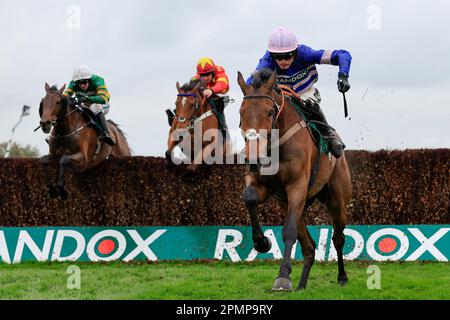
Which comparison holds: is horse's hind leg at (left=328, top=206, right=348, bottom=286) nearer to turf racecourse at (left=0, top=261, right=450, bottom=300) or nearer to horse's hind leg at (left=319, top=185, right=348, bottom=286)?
horse's hind leg at (left=319, top=185, right=348, bottom=286)

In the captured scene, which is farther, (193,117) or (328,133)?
(193,117)

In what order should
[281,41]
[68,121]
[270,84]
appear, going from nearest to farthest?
1. [270,84]
2. [281,41]
3. [68,121]

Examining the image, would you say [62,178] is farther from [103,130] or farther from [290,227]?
[290,227]

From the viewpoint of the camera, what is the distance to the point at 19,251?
12.2 m

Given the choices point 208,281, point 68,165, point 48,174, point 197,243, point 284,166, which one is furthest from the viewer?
point 48,174

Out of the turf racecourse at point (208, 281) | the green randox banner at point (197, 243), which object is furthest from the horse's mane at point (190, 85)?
the turf racecourse at point (208, 281)

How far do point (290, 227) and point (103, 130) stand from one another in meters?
6.90

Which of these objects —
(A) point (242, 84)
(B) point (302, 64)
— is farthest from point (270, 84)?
(B) point (302, 64)

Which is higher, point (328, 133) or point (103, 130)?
point (328, 133)

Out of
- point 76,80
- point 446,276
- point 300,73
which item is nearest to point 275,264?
point 446,276

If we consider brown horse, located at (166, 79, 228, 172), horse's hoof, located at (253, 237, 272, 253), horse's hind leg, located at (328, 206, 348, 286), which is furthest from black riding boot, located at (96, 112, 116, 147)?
horse's hoof, located at (253, 237, 272, 253)

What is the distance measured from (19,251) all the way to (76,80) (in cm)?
308

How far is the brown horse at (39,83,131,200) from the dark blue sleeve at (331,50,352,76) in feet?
16.8

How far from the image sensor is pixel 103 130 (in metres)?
13.9
